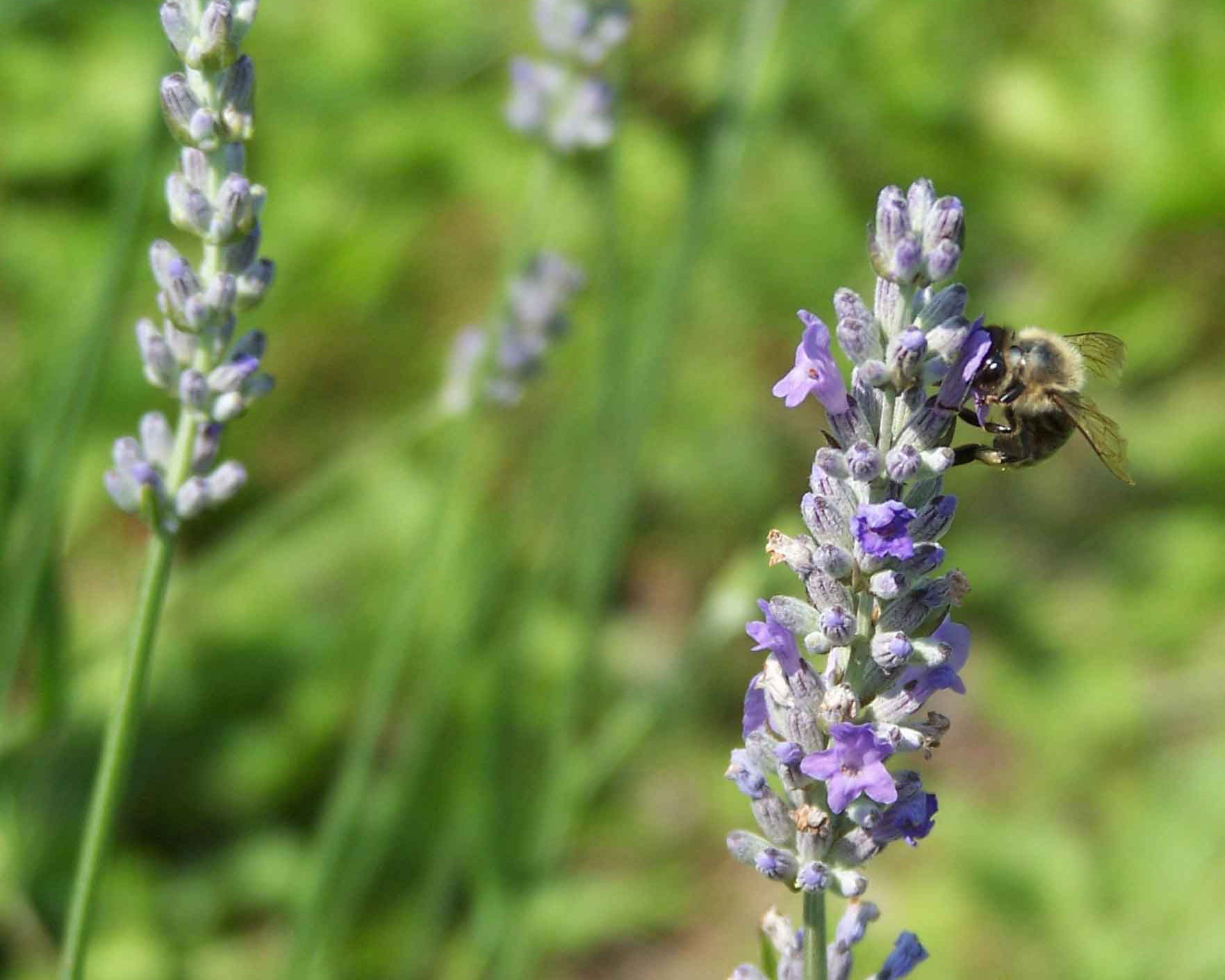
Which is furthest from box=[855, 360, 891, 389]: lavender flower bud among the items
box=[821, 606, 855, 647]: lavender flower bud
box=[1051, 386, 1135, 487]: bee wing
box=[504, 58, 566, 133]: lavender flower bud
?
box=[504, 58, 566, 133]: lavender flower bud

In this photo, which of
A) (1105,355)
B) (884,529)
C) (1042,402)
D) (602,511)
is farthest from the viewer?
(602,511)

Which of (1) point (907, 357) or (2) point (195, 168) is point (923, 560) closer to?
(1) point (907, 357)

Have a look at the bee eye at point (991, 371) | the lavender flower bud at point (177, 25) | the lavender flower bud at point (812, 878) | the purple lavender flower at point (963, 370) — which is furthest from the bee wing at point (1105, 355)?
the lavender flower bud at point (177, 25)

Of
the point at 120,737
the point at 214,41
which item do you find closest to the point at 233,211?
the point at 214,41

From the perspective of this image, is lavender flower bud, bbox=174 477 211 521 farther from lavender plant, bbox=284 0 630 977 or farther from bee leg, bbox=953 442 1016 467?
lavender plant, bbox=284 0 630 977

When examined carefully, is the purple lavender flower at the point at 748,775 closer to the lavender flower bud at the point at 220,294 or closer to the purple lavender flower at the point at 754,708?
the purple lavender flower at the point at 754,708
